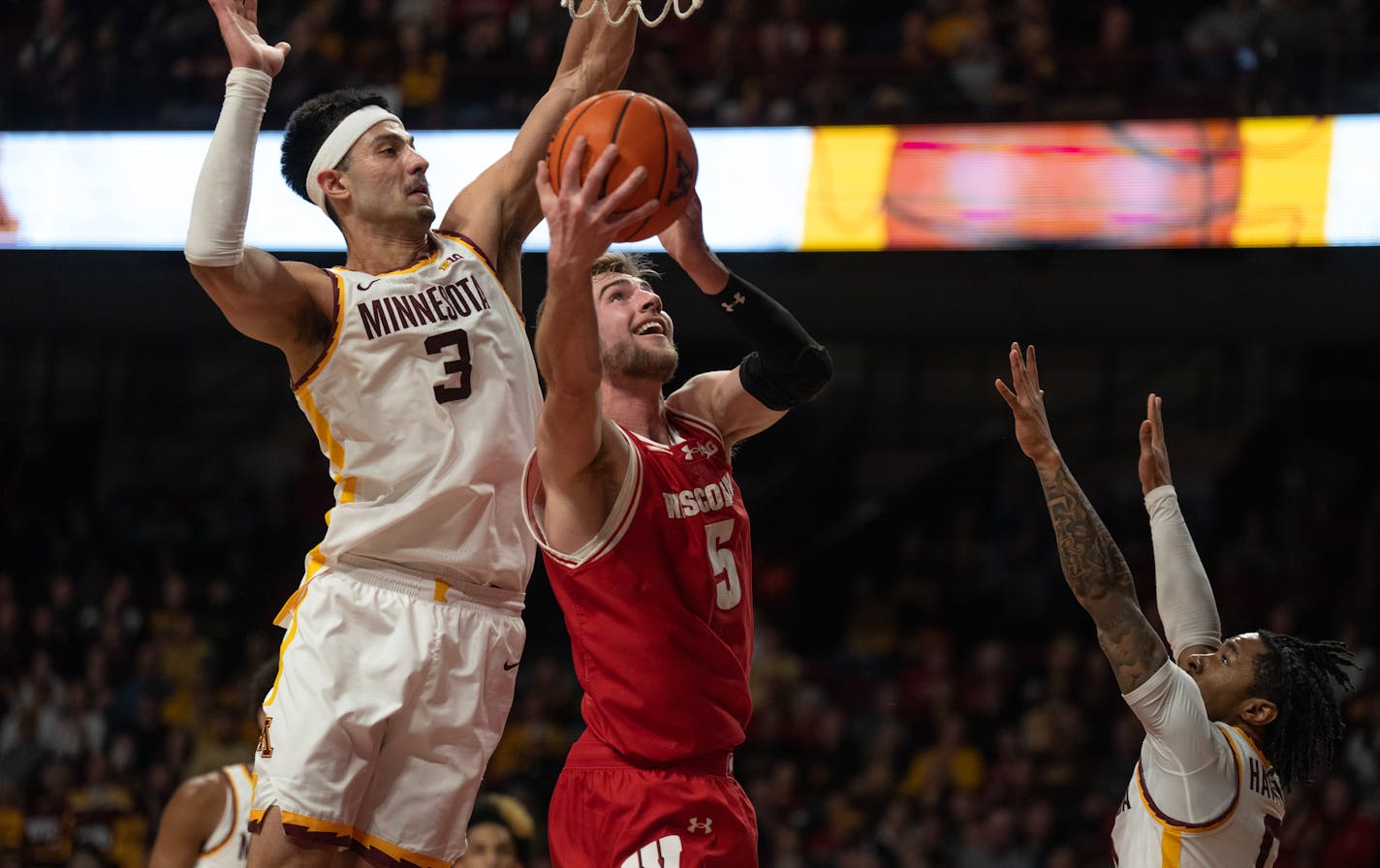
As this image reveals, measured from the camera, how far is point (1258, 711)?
4.17 m

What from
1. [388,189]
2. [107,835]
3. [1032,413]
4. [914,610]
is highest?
[388,189]

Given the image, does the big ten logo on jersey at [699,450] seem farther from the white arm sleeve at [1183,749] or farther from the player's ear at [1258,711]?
the player's ear at [1258,711]

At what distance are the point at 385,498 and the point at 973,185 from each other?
27.2ft

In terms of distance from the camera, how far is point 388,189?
4117mm

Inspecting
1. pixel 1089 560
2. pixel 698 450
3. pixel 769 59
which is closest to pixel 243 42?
pixel 698 450

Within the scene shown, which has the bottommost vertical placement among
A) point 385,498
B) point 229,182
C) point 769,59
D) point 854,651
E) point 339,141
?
point 854,651

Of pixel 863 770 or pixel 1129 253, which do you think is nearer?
pixel 863 770

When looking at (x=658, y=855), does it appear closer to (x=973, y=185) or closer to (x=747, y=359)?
(x=747, y=359)

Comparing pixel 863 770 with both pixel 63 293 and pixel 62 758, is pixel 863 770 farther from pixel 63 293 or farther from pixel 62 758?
pixel 63 293

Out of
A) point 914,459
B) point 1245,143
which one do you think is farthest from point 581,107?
point 914,459

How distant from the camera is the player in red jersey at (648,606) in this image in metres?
3.82

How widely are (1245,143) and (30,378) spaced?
11975 millimetres

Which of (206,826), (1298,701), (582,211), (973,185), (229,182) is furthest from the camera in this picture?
(973,185)

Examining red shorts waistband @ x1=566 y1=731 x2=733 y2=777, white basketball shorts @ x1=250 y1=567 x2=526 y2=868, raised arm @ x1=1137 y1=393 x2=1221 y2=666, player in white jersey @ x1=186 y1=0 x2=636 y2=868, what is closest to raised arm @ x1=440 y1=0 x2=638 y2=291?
player in white jersey @ x1=186 y1=0 x2=636 y2=868
